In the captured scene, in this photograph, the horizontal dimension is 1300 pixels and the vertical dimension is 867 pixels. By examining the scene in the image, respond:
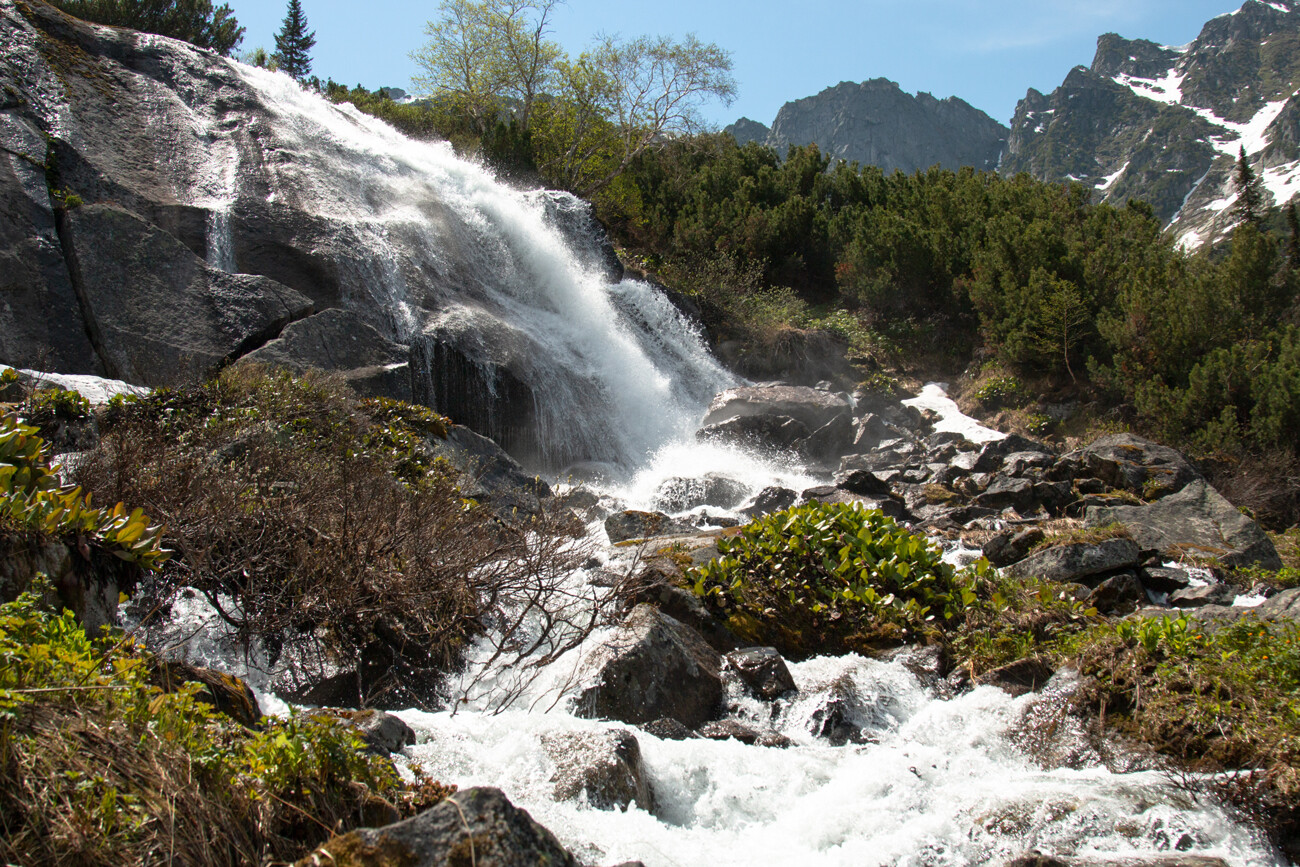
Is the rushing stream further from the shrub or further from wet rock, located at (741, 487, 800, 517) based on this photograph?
wet rock, located at (741, 487, 800, 517)

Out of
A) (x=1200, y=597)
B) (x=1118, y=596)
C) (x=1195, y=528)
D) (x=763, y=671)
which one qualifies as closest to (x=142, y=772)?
(x=763, y=671)

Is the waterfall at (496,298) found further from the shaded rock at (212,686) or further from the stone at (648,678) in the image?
the shaded rock at (212,686)

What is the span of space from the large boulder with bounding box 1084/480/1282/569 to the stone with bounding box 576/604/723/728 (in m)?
5.36

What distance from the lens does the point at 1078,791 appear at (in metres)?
3.48

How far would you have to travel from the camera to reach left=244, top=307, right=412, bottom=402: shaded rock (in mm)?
10195

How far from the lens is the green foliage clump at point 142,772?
6.06 feet

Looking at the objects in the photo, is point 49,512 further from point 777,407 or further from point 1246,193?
point 1246,193

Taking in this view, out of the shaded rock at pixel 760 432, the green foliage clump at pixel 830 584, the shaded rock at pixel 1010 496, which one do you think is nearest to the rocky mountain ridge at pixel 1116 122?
the shaded rock at pixel 760 432

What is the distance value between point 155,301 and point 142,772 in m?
10.2

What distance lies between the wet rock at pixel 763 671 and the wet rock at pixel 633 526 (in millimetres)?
3552

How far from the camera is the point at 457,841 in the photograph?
202 cm

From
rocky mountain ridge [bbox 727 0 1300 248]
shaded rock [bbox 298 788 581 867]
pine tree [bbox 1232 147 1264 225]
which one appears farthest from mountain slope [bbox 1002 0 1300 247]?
shaded rock [bbox 298 788 581 867]

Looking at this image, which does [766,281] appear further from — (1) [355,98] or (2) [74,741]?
(2) [74,741]

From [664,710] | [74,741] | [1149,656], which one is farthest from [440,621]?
[1149,656]
